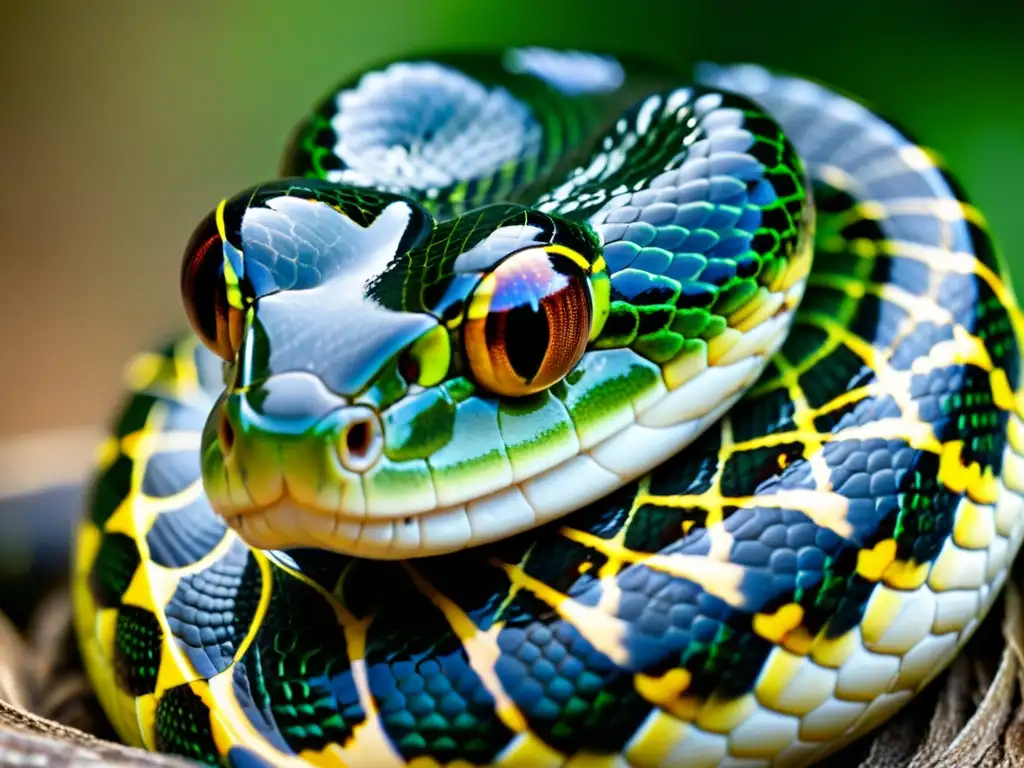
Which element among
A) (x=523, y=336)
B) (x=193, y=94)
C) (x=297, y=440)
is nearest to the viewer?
(x=297, y=440)

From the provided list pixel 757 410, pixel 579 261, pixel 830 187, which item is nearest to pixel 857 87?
pixel 830 187

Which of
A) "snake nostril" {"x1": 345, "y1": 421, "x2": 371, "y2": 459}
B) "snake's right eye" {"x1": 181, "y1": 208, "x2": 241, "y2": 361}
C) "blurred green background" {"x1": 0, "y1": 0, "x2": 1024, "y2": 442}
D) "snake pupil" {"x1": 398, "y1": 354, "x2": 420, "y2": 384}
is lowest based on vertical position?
"blurred green background" {"x1": 0, "y1": 0, "x2": 1024, "y2": 442}

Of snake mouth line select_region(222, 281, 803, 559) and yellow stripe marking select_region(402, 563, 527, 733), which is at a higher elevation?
snake mouth line select_region(222, 281, 803, 559)

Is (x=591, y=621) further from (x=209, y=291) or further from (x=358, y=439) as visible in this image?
(x=209, y=291)

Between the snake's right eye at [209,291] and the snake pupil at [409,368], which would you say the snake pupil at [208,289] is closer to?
the snake's right eye at [209,291]

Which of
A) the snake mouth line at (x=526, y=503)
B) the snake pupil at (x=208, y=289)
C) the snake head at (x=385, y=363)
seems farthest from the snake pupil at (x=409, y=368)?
the snake pupil at (x=208, y=289)

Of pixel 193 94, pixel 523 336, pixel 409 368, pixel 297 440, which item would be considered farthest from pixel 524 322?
pixel 193 94

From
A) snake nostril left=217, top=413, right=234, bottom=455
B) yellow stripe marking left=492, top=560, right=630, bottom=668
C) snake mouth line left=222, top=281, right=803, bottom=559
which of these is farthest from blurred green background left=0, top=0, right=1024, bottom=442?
snake nostril left=217, top=413, right=234, bottom=455

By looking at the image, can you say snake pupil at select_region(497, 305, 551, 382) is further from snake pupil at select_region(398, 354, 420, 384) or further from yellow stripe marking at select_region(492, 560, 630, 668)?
yellow stripe marking at select_region(492, 560, 630, 668)
